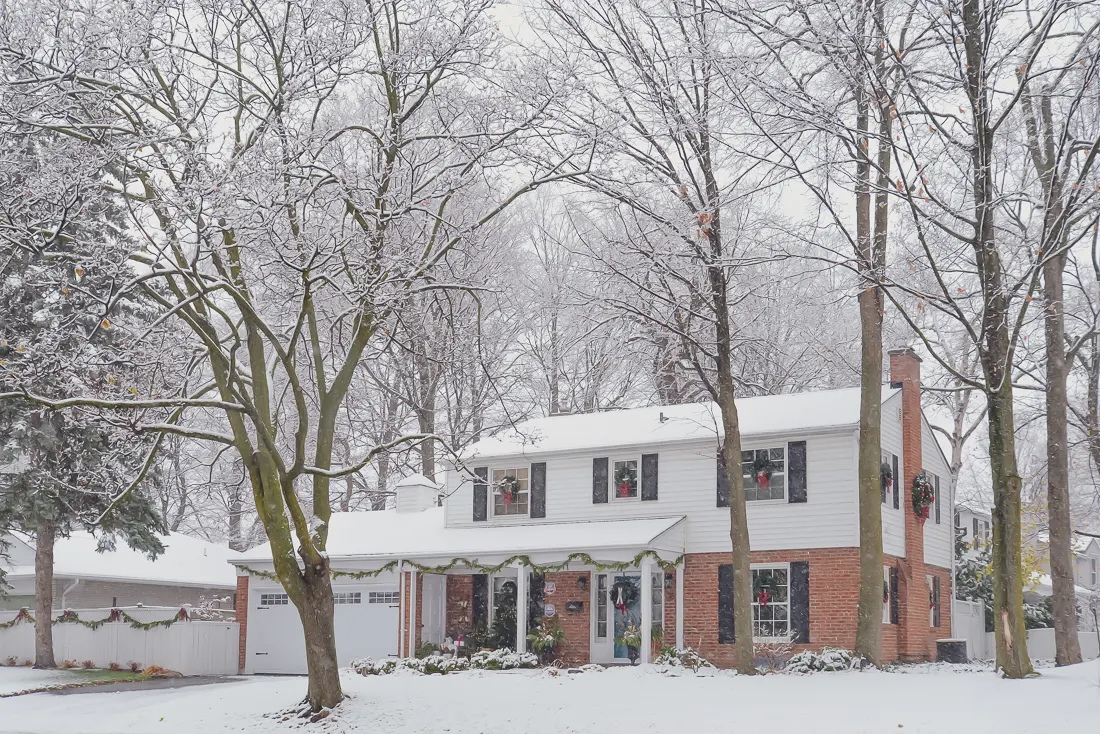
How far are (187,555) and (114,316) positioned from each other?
11.1 metres

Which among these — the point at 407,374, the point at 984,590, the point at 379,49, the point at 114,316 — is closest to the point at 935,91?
the point at 379,49

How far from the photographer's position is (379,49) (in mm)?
14938

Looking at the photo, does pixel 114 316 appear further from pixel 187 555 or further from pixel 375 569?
pixel 187 555

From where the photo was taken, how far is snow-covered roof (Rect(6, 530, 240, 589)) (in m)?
27.6

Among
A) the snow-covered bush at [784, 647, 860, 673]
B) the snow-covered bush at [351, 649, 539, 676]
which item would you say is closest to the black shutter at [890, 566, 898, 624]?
the snow-covered bush at [784, 647, 860, 673]

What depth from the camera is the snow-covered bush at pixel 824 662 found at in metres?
19.1

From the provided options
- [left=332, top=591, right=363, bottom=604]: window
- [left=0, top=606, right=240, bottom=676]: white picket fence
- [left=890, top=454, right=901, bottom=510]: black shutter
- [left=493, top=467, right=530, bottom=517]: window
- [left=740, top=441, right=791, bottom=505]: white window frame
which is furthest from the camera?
[left=332, top=591, right=363, bottom=604]: window

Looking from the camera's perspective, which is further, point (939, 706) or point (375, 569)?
point (375, 569)

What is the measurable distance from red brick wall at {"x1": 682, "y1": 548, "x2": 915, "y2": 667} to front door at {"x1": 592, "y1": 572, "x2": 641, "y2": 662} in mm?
882

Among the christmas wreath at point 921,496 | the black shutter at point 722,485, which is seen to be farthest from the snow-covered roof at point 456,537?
the christmas wreath at point 921,496

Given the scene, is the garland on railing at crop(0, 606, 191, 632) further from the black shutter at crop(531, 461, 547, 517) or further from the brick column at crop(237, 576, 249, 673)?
the black shutter at crop(531, 461, 547, 517)

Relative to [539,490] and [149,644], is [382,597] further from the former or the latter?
[149,644]

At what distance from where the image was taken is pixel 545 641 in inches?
899

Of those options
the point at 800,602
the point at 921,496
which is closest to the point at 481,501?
the point at 800,602
